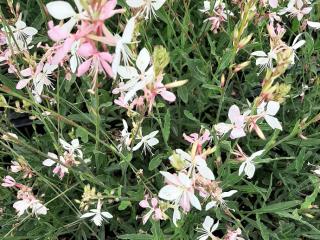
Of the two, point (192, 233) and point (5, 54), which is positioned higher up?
point (5, 54)

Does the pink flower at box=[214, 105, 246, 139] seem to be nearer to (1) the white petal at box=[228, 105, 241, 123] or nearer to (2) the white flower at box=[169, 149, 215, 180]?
(1) the white petal at box=[228, 105, 241, 123]

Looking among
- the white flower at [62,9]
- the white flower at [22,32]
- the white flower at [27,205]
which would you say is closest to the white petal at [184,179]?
the white flower at [62,9]

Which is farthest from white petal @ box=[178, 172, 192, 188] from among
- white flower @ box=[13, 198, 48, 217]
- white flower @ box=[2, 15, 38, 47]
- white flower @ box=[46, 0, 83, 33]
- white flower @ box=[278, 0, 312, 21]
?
white flower @ box=[278, 0, 312, 21]

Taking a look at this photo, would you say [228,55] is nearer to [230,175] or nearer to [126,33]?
[230,175]

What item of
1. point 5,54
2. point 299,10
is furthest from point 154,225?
point 299,10

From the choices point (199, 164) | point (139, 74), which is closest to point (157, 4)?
point (139, 74)

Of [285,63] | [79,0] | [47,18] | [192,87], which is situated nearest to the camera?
[79,0]
